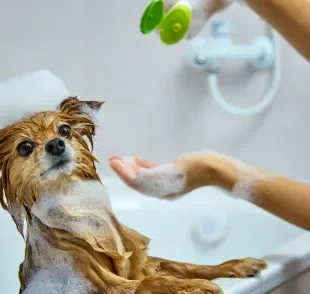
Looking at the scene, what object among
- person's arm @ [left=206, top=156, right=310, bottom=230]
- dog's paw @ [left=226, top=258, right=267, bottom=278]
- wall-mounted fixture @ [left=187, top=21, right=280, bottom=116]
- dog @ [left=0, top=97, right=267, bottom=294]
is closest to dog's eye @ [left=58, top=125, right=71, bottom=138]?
dog @ [left=0, top=97, right=267, bottom=294]

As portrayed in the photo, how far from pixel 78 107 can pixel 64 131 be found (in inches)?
1.8

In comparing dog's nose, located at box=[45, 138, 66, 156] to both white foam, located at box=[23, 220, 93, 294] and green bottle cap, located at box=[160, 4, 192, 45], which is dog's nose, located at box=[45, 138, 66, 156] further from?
green bottle cap, located at box=[160, 4, 192, 45]

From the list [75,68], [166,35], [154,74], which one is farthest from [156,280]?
[154,74]

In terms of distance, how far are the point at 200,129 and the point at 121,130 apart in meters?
0.21

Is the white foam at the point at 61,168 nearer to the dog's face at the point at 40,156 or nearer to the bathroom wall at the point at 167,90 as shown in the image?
the dog's face at the point at 40,156

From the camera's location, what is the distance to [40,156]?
0.62 metres

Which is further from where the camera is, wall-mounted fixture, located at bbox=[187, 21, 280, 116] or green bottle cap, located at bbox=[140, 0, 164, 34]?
wall-mounted fixture, located at bbox=[187, 21, 280, 116]

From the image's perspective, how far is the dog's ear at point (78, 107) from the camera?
0.67 metres

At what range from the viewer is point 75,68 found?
53.1 inches

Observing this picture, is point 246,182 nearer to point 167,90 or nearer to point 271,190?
point 271,190

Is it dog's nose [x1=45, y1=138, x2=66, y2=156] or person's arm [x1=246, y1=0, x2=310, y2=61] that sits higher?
person's arm [x1=246, y1=0, x2=310, y2=61]

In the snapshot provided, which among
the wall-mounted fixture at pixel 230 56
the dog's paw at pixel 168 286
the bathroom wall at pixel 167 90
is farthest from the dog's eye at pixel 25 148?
the wall-mounted fixture at pixel 230 56

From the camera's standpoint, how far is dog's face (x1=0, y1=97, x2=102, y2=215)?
62 cm

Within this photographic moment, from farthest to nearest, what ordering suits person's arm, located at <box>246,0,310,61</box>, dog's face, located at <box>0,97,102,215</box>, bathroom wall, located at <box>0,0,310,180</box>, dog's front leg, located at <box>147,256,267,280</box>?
bathroom wall, located at <box>0,0,310,180</box>
person's arm, located at <box>246,0,310,61</box>
dog's front leg, located at <box>147,256,267,280</box>
dog's face, located at <box>0,97,102,215</box>
